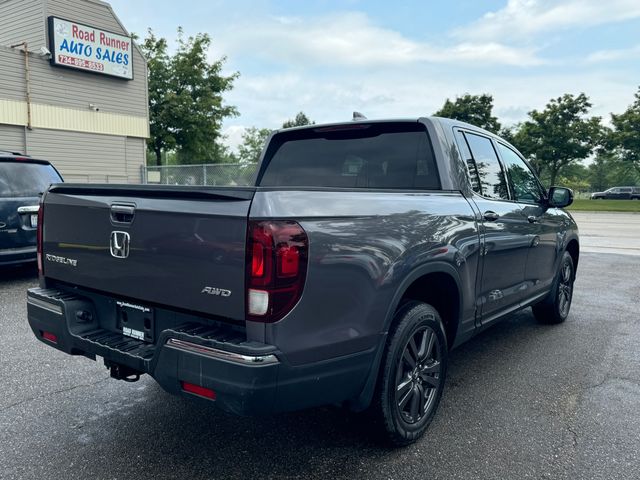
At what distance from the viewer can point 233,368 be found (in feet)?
6.93

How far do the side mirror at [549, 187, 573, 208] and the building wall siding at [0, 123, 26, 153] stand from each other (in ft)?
56.7

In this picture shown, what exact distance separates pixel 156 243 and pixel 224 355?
67 centimetres

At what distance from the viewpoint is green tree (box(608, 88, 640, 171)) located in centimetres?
3684

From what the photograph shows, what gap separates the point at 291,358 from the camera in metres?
2.21

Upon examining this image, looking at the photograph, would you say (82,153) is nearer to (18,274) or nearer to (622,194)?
(18,274)

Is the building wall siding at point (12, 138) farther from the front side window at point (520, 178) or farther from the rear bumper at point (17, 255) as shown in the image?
the front side window at point (520, 178)

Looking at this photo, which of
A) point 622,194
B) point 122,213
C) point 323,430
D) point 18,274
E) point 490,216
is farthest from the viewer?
point 622,194

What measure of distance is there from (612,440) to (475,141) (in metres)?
2.22

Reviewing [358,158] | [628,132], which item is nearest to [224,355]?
[358,158]

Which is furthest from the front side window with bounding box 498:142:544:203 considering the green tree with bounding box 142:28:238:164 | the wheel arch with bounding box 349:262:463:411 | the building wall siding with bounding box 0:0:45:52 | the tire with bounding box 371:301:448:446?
the green tree with bounding box 142:28:238:164

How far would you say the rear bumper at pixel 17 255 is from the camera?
6684 millimetres

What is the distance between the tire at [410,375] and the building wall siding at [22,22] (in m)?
19.3

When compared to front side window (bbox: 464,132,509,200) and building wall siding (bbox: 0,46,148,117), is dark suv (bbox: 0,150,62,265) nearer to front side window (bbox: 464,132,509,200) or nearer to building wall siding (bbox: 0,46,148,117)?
front side window (bbox: 464,132,509,200)

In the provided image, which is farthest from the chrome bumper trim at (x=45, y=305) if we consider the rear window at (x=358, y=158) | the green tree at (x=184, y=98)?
the green tree at (x=184, y=98)
